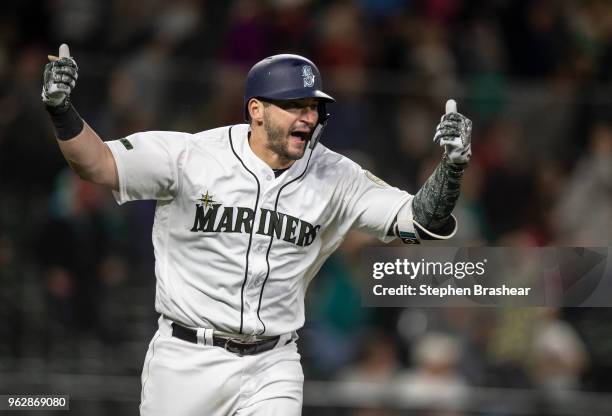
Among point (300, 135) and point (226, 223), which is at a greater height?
point (300, 135)

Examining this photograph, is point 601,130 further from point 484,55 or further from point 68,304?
point 68,304

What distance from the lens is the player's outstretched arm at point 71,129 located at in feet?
16.7

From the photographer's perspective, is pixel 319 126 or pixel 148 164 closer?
pixel 148 164

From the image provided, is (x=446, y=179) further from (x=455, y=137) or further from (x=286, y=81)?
(x=286, y=81)

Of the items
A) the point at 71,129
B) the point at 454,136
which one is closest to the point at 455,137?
the point at 454,136

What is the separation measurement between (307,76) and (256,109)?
0.30 meters

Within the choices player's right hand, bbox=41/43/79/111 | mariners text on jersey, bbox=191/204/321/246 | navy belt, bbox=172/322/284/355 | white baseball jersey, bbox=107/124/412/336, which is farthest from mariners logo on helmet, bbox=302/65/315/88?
navy belt, bbox=172/322/284/355

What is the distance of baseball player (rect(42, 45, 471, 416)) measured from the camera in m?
5.46

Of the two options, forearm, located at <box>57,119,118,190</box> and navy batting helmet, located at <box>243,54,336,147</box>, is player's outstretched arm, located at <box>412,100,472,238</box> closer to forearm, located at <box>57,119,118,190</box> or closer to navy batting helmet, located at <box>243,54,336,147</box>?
navy batting helmet, located at <box>243,54,336,147</box>

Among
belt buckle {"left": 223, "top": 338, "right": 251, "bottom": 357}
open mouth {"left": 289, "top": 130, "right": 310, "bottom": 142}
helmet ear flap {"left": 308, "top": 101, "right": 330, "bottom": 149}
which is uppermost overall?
helmet ear flap {"left": 308, "top": 101, "right": 330, "bottom": 149}

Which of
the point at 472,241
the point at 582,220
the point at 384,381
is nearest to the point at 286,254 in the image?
the point at 384,381

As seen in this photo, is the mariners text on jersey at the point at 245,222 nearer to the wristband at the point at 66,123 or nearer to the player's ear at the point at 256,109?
the player's ear at the point at 256,109

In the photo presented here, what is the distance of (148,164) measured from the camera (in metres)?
5.42

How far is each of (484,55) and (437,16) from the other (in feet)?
2.21
